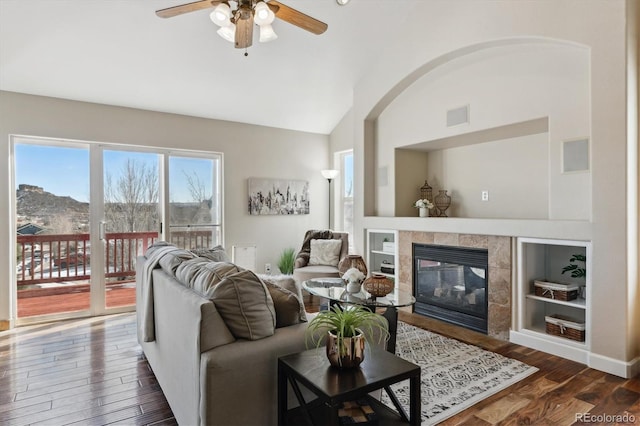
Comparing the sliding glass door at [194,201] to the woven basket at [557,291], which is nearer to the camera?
the woven basket at [557,291]

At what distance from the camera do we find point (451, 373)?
290cm

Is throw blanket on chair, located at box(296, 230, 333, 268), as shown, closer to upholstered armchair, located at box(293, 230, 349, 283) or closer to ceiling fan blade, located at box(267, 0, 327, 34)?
upholstered armchair, located at box(293, 230, 349, 283)

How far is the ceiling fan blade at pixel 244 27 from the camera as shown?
2674 millimetres

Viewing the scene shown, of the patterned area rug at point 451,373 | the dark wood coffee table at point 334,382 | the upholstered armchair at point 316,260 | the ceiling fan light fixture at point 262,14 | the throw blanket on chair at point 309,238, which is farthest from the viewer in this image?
the throw blanket on chair at point 309,238

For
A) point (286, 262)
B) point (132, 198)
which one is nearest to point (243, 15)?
point (132, 198)

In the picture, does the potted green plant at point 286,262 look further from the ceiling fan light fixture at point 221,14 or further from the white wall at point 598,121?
the ceiling fan light fixture at point 221,14

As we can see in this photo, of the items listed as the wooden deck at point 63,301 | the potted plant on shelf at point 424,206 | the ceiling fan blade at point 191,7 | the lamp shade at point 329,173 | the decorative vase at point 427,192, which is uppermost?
the ceiling fan blade at point 191,7

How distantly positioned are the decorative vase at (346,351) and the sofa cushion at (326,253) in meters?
3.59

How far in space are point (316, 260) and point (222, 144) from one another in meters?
2.15

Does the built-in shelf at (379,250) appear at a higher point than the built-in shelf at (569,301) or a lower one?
higher

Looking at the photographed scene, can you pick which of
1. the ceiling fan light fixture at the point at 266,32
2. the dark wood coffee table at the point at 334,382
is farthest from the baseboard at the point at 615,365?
the ceiling fan light fixture at the point at 266,32

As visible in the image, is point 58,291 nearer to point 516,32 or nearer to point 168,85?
point 168,85

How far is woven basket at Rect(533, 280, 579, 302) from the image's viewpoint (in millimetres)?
3361

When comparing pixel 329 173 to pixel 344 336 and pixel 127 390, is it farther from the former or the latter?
pixel 344 336
